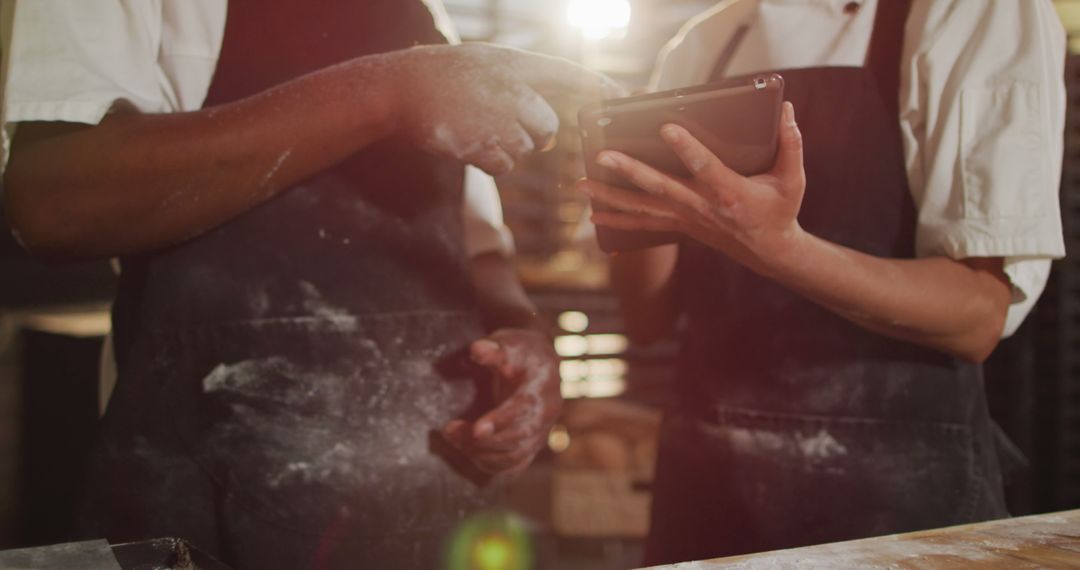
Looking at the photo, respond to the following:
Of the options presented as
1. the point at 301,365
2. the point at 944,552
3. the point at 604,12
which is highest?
the point at 604,12

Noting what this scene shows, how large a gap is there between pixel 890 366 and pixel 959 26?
0.61 metres

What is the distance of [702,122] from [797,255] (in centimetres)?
27

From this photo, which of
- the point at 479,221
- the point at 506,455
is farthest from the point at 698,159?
the point at 479,221

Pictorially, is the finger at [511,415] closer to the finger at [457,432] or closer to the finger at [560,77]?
the finger at [457,432]

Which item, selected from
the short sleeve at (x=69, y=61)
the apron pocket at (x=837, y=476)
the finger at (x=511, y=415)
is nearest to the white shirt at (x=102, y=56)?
the short sleeve at (x=69, y=61)

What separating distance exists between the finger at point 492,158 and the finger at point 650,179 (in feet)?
0.54

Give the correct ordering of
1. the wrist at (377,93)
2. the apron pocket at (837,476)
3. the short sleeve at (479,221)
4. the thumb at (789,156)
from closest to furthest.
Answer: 1. the thumb at (789,156)
2. the wrist at (377,93)
3. the apron pocket at (837,476)
4. the short sleeve at (479,221)

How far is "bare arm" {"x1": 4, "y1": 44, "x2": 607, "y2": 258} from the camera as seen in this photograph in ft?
3.50

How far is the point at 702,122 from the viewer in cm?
108

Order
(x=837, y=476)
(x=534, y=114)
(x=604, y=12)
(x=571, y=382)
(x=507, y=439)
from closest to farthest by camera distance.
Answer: (x=534, y=114)
(x=507, y=439)
(x=837, y=476)
(x=604, y=12)
(x=571, y=382)

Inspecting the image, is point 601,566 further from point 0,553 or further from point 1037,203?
point 0,553

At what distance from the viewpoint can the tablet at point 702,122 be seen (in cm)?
104

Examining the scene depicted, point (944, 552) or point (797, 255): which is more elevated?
point (797, 255)

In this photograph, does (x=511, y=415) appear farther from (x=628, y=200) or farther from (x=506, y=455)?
(x=628, y=200)
